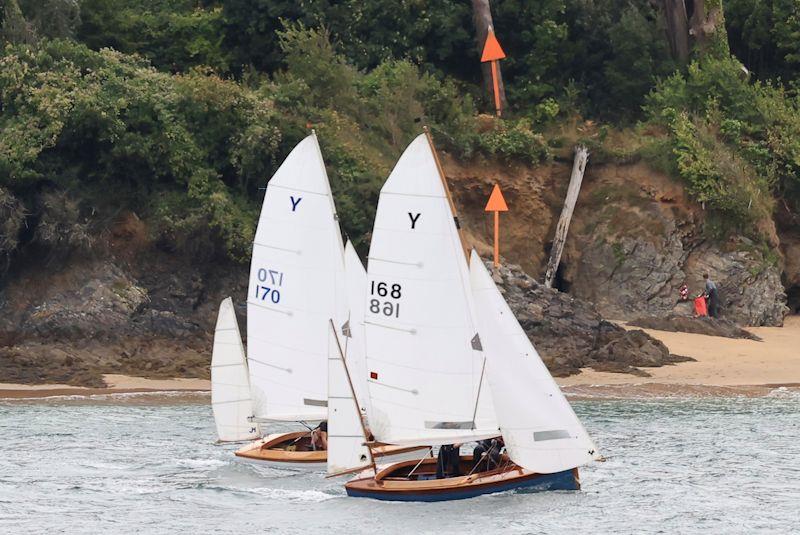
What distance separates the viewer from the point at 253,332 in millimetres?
29391

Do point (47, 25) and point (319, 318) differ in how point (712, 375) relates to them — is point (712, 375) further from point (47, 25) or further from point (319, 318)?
point (47, 25)

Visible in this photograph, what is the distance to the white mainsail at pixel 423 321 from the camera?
25.4 m

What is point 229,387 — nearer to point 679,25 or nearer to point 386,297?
point 386,297

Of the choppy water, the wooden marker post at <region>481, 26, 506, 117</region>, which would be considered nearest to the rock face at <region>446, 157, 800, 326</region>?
the wooden marker post at <region>481, 26, 506, 117</region>

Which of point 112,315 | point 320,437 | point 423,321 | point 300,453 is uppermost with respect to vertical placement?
point 112,315

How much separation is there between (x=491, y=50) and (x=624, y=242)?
667 centimetres

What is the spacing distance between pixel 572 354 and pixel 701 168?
900 centimetres

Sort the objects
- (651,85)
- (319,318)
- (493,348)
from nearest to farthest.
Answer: (493,348) < (319,318) < (651,85)

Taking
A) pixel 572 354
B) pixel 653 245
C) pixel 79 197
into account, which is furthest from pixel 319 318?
pixel 653 245

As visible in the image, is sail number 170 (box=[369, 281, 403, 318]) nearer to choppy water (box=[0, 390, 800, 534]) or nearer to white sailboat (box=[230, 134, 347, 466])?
white sailboat (box=[230, 134, 347, 466])

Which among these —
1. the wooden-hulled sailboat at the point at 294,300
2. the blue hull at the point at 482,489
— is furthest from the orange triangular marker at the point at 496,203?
the blue hull at the point at 482,489

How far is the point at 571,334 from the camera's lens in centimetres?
4091

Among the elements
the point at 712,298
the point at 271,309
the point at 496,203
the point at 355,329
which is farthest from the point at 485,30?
the point at 271,309

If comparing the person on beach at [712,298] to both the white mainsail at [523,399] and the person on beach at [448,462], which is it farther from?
the person on beach at [448,462]
